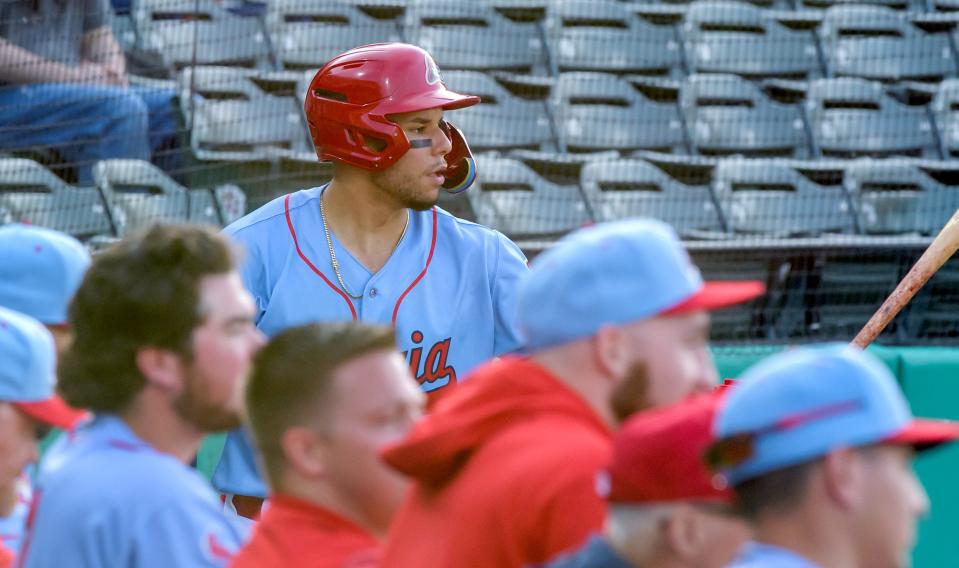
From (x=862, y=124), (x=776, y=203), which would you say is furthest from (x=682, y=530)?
(x=862, y=124)

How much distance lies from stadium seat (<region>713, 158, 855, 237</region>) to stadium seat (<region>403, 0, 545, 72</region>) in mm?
1505

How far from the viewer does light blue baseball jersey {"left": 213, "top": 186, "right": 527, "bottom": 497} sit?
144 inches

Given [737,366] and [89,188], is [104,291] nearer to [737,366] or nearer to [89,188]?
[737,366]

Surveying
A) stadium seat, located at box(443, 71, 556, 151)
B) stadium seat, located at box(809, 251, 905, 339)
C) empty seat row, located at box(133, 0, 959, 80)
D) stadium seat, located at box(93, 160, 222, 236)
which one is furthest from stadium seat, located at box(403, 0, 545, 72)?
stadium seat, located at box(809, 251, 905, 339)

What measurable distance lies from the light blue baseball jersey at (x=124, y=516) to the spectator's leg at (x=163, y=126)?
4.98 metres

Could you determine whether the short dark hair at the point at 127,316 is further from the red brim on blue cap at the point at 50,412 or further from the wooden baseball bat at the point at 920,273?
the wooden baseball bat at the point at 920,273

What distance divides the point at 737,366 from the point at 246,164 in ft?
8.59

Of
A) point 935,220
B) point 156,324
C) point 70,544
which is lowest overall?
point 935,220

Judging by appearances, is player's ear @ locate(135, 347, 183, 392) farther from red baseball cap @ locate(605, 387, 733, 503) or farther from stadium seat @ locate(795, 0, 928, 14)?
stadium seat @ locate(795, 0, 928, 14)

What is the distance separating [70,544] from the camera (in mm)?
2096

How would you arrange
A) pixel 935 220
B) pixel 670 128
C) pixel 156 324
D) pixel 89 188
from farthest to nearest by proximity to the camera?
1. pixel 670 128
2. pixel 935 220
3. pixel 89 188
4. pixel 156 324

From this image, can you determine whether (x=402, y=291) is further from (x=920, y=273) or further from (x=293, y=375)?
(x=293, y=375)

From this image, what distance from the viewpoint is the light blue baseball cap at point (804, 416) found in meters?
1.60

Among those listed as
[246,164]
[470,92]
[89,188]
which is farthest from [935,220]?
[89,188]
